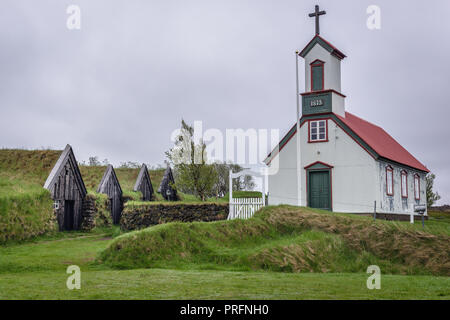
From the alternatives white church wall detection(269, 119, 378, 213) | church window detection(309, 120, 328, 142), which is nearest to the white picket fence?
white church wall detection(269, 119, 378, 213)

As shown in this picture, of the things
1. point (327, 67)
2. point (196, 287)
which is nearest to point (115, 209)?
point (327, 67)

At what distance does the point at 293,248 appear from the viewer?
14.2 m

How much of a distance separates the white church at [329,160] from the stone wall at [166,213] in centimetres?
533

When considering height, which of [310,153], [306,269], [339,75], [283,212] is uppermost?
[339,75]

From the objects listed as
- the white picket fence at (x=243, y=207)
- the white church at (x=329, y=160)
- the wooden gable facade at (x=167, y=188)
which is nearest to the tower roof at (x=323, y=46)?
the white church at (x=329, y=160)

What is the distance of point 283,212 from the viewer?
17.9m

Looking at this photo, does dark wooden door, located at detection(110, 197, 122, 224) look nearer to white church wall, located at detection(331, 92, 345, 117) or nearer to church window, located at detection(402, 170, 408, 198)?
white church wall, located at detection(331, 92, 345, 117)

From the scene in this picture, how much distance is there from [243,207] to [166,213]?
426 centimetres

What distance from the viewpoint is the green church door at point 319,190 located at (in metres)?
27.7

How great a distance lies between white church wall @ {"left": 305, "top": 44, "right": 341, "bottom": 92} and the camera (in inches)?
1122
